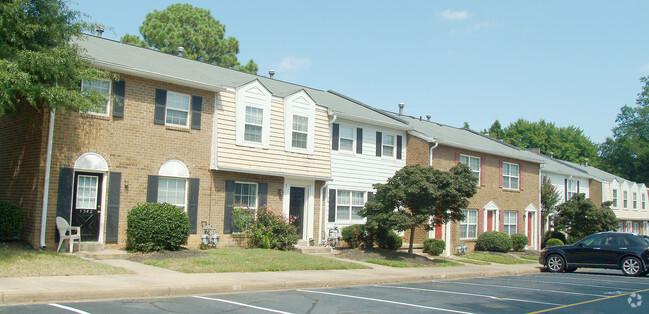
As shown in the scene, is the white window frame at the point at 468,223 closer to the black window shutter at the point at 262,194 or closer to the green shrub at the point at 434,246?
the green shrub at the point at 434,246

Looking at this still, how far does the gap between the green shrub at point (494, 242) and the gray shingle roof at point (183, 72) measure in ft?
24.5

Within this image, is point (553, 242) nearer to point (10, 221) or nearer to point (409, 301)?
point (409, 301)

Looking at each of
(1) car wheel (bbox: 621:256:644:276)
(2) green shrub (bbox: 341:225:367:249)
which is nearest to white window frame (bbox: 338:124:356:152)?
(2) green shrub (bbox: 341:225:367:249)

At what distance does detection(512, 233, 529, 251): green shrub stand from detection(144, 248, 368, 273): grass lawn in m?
14.6

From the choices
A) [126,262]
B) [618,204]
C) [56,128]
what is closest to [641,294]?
[126,262]

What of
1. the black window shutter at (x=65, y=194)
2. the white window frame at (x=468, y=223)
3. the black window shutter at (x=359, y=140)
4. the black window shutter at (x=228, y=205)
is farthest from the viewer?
the white window frame at (x=468, y=223)

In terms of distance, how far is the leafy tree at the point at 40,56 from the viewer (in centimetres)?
1205

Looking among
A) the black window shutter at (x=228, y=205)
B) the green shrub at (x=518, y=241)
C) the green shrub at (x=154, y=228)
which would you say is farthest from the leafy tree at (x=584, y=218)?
Result: the green shrub at (x=154, y=228)

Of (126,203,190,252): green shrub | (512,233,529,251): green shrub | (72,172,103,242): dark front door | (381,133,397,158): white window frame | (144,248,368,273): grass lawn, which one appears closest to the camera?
(144,248,368,273): grass lawn

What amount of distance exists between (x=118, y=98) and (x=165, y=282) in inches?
290

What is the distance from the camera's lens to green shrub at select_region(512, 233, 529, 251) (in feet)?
96.0

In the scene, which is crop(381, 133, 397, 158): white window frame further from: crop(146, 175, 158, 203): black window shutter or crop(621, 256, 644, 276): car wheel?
crop(146, 175, 158, 203): black window shutter

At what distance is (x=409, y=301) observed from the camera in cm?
1131

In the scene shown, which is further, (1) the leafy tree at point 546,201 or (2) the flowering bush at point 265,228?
(1) the leafy tree at point 546,201
